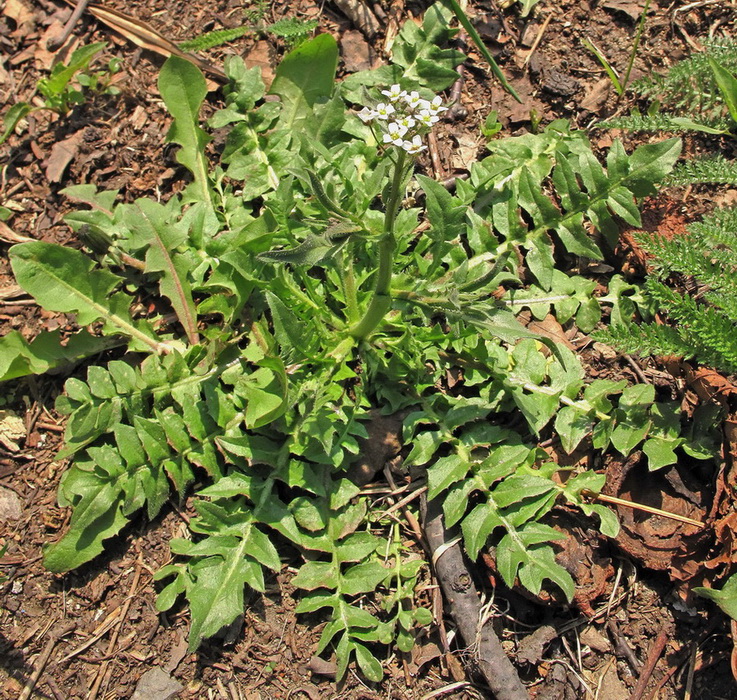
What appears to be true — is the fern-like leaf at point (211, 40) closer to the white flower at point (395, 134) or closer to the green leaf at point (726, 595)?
the white flower at point (395, 134)

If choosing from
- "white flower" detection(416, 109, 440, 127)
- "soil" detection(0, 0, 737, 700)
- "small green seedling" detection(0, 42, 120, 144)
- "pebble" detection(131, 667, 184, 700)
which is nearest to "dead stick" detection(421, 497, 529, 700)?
"soil" detection(0, 0, 737, 700)

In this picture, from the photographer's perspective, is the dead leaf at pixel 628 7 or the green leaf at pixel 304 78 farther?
the dead leaf at pixel 628 7

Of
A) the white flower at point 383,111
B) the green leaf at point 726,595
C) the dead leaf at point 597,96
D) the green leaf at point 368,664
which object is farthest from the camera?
the dead leaf at point 597,96

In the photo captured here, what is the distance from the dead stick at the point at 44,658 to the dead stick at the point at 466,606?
2.00m

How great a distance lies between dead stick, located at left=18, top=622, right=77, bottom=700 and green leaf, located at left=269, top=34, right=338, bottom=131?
10.5 ft

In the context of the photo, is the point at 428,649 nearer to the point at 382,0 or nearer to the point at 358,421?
the point at 358,421

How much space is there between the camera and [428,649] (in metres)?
3.65

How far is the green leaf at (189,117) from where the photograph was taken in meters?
4.34

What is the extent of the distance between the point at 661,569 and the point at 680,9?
394 centimetres

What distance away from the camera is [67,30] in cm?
498

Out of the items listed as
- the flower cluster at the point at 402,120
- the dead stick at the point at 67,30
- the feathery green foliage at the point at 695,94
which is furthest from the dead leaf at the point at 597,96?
the dead stick at the point at 67,30

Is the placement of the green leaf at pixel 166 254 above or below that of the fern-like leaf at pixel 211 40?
below

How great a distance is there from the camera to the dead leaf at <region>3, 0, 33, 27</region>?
5.07m

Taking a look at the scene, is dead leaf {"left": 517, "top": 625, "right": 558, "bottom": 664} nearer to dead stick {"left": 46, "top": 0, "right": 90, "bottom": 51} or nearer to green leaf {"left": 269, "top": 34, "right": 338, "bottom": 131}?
green leaf {"left": 269, "top": 34, "right": 338, "bottom": 131}
